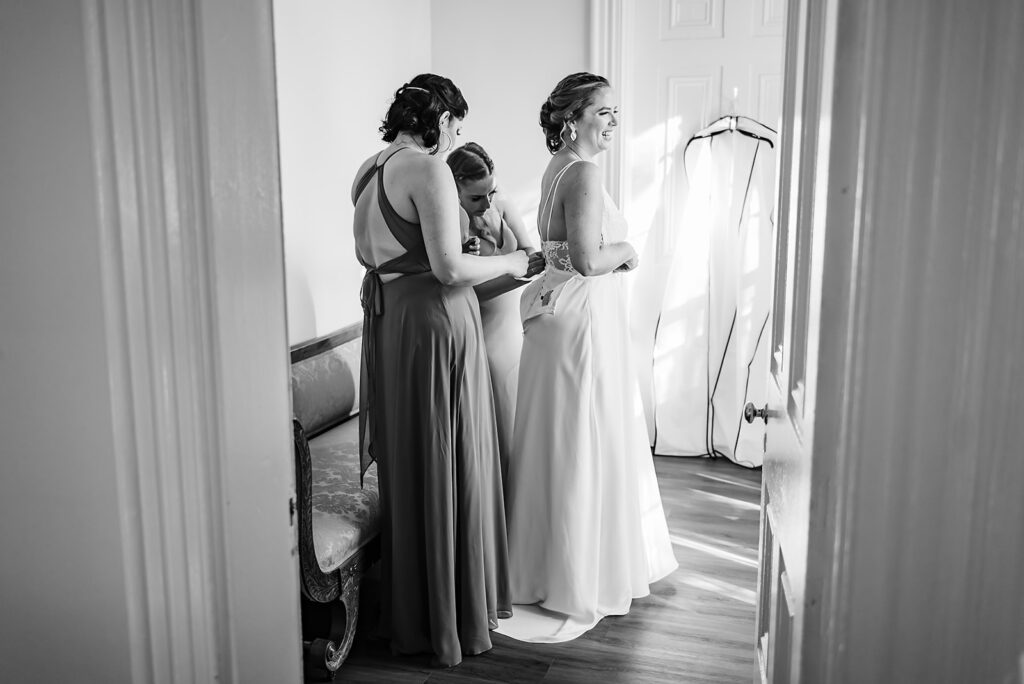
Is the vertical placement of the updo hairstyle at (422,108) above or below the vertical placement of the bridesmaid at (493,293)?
above

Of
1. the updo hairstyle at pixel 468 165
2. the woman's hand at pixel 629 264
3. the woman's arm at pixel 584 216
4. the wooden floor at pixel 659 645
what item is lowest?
A: the wooden floor at pixel 659 645

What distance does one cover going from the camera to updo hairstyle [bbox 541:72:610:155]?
3.08 meters

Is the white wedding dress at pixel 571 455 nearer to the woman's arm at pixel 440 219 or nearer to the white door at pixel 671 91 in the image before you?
the woman's arm at pixel 440 219

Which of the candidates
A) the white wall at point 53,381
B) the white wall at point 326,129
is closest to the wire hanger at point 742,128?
the white wall at point 326,129

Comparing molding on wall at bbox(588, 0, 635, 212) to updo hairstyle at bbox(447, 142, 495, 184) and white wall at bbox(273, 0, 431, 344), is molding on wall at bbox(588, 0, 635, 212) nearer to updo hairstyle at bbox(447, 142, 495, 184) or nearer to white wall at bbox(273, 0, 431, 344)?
white wall at bbox(273, 0, 431, 344)

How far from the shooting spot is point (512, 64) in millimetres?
4867

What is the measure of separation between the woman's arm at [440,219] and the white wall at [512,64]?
2299mm

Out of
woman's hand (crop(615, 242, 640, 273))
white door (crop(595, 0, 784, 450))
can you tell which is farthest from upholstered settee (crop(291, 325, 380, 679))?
white door (crop(595, 0, 784, 450))

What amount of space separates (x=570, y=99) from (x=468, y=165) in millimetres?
524

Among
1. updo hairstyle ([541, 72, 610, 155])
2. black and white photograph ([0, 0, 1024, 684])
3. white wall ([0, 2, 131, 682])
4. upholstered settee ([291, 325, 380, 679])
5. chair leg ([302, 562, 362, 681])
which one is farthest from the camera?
updo hairstyle ([541, 72, 610, 155])

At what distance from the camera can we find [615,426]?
3.15 metres

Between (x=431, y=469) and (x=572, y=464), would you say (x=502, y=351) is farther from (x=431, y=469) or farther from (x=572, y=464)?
(x=431, y=469)

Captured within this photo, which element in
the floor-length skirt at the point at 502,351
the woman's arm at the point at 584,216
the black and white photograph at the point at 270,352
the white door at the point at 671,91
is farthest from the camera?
the white door at the point at 671,91

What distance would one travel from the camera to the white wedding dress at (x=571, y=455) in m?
3.09
